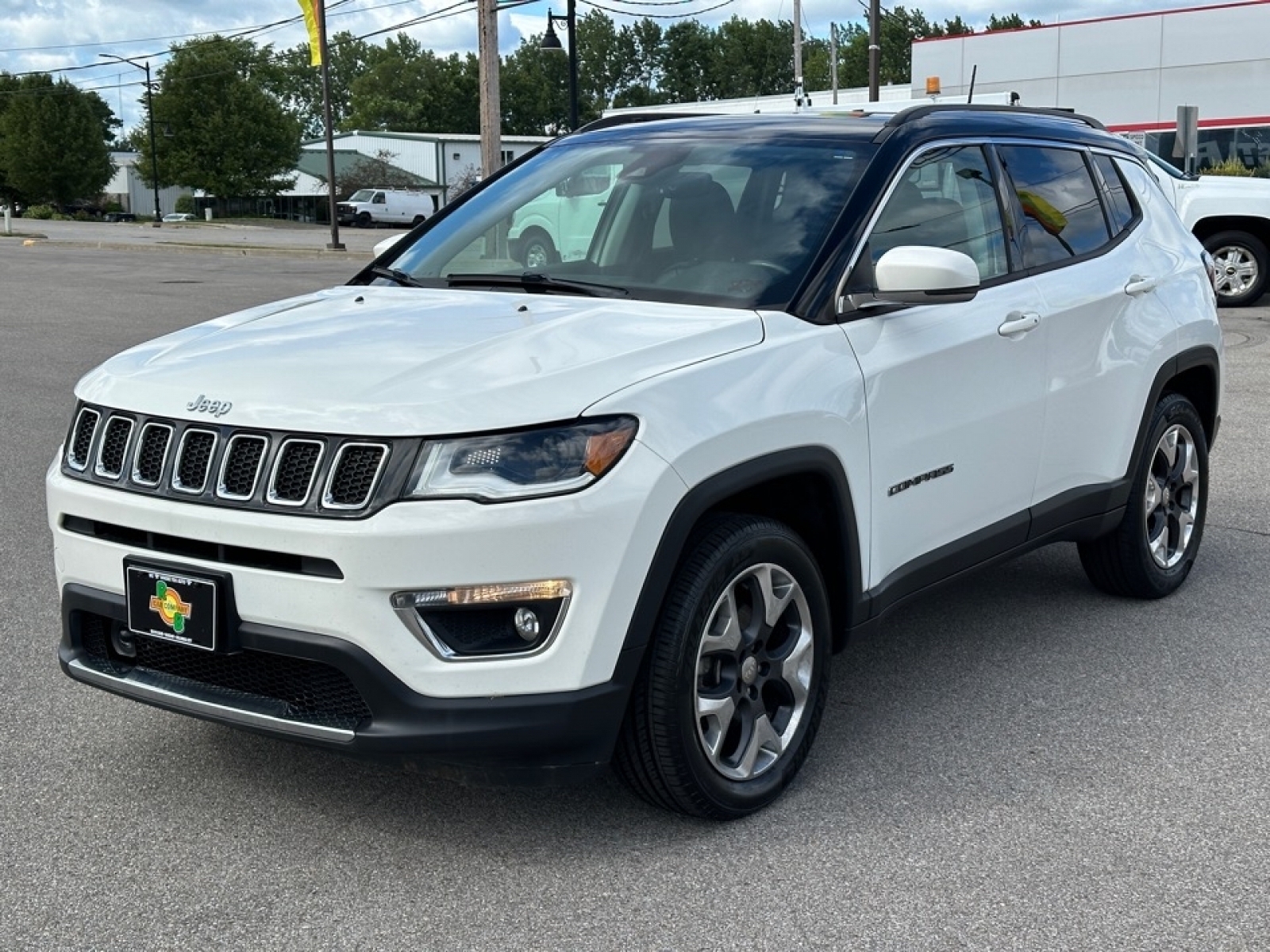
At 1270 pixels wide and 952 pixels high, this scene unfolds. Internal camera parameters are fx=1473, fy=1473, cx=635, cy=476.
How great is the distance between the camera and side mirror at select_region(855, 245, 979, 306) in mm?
3842

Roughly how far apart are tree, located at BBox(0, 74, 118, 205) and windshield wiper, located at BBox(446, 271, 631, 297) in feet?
315

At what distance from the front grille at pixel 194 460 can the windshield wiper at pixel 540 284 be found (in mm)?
1196

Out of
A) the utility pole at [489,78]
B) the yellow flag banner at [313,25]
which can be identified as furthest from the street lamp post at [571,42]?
the yellow flag banner at [313,25]

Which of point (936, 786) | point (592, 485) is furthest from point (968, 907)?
point (592, 485)

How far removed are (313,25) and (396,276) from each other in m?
29.3

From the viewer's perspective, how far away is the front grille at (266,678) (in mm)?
3283

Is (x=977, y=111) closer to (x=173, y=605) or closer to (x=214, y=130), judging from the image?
(x=173, y=605)

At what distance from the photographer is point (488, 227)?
4844 mm

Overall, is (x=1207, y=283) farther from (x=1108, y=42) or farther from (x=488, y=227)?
(x=1108, y=42)

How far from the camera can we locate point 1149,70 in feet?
114

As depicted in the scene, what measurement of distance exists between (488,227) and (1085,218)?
211cm

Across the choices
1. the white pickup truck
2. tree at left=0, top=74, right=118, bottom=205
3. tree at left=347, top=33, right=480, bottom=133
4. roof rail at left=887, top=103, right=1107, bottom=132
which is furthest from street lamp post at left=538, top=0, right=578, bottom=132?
tree at left=347, top=33, right=480, bottom=133

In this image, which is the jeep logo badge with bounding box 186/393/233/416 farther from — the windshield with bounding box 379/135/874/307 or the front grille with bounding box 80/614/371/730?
the windshield with bounding box 379/135/874/307

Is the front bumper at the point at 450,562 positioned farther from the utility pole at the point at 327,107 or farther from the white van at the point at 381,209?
the white van at the point at 381,209
